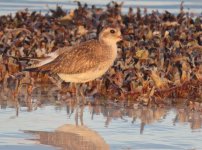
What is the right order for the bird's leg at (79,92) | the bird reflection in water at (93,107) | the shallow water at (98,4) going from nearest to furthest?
the bird reflection in water at (93,107), the bird's leg at (79,92), the shallow water at (98,4)

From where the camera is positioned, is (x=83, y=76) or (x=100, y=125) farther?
(x=83, y=76)

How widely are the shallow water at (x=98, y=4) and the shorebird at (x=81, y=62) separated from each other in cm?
623

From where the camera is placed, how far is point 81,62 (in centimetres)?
1186

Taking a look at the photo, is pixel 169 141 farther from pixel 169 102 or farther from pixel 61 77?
pixel 61 77

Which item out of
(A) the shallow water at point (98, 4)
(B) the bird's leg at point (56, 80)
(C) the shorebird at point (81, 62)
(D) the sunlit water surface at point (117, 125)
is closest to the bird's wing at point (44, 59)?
(C) the shorebird at point (81, 62)

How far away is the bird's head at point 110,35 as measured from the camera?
12.4m

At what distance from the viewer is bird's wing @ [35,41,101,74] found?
11.8 meters

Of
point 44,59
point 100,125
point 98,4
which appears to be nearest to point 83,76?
point 44,59

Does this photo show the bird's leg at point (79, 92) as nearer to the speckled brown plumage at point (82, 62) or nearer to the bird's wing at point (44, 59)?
the speckled brown plumage at point (82, 62)

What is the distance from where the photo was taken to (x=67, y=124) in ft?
33.1

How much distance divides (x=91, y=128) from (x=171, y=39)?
454 centimetres

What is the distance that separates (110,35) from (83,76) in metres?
0.99

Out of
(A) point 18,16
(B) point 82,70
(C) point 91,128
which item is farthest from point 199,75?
(A) point 18,16

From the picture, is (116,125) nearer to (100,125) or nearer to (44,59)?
(100,125)
